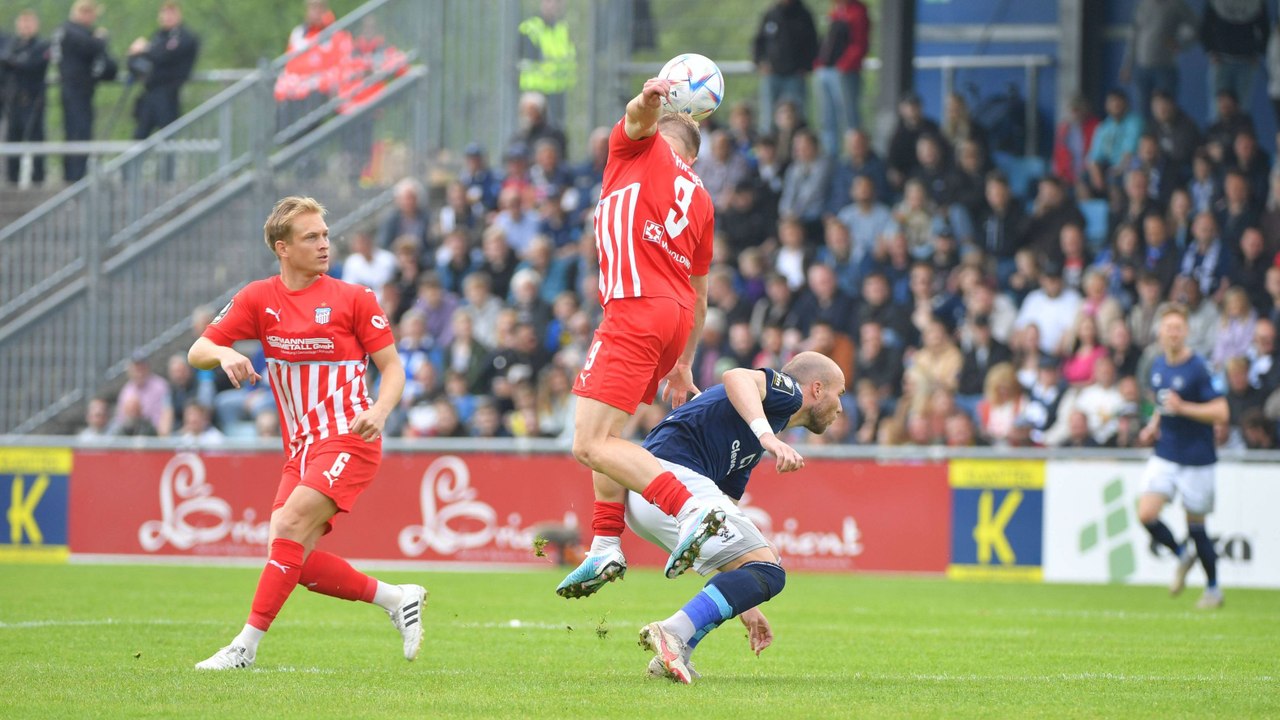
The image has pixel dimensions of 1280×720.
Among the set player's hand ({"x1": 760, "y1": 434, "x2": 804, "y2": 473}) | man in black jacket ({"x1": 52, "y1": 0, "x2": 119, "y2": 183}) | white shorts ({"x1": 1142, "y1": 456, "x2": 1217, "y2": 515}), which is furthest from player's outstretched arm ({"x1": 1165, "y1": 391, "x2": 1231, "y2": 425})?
man in black jacket ({"x1": 52, "y1": 0, "x2": 119, "y2": 183})

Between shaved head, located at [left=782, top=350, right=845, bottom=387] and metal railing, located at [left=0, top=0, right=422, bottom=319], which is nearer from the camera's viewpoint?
shaved head, located at [left=782, top=350, right=845, bottom=387]

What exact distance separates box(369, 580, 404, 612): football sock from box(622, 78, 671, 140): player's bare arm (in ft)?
8.30

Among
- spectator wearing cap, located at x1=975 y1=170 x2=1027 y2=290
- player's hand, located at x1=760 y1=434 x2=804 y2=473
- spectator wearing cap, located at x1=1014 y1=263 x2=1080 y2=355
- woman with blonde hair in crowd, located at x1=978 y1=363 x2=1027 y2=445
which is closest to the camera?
player's hand, located at x1=760 y1=434 x2=804 y2=473

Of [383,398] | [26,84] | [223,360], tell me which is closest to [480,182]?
[26,84]

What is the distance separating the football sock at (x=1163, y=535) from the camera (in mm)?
14547

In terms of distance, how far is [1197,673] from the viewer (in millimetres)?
8594

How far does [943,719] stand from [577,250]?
15558 mm

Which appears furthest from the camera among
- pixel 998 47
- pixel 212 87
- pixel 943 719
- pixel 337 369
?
pixel 212 87

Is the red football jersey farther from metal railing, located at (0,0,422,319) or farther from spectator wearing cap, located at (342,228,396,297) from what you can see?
metal railing, located at (0,0,422,319)

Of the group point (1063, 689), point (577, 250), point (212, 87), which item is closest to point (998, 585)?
point (577, 250)

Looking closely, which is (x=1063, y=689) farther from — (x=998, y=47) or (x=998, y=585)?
(x=998, y=47)

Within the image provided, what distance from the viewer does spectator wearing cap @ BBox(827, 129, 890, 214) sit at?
2127cm

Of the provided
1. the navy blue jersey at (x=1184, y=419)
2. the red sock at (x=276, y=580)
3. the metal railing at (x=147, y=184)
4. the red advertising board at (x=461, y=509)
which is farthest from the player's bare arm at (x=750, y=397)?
the metal railing at (x=147, y=184)

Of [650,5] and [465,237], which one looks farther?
[650,5]
